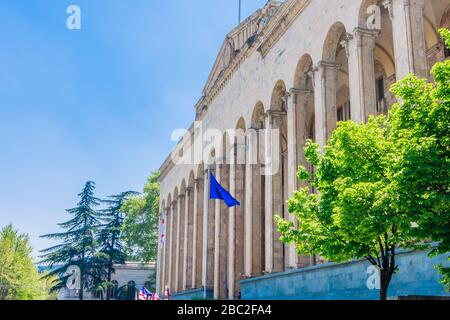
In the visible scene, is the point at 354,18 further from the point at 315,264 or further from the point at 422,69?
the point at 315,264

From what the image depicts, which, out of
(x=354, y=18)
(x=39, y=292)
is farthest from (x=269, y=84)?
(x=39, y=292)

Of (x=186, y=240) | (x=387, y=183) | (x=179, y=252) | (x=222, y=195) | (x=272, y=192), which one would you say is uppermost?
(x=272, y=192)

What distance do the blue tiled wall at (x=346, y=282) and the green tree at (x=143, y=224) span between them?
48.5 meters

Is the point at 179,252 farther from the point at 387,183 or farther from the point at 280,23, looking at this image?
the point at 387,183

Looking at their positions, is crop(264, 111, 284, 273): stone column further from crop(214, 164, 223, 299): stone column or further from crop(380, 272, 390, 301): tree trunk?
crop(380, 272, 390, 301): tree trunk

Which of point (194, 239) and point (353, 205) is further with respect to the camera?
point (194, 239)

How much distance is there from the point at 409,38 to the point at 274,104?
42.0 ft

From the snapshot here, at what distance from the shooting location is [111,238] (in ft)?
262

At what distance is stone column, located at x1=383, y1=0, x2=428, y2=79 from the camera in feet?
60.4

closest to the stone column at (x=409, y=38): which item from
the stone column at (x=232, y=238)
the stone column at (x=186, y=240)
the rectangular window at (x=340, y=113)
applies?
the rectangular window at (x=340, y=113)

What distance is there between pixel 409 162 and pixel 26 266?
194ft

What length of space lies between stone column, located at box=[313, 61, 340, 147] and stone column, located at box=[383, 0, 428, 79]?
17.1 ft

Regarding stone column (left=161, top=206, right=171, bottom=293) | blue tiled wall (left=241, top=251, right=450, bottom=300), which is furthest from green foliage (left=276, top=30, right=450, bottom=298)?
stone column (left=161, top=206, right=171, bottom=293)

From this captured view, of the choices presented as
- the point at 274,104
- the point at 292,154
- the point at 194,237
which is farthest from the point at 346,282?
the point at 194,237
